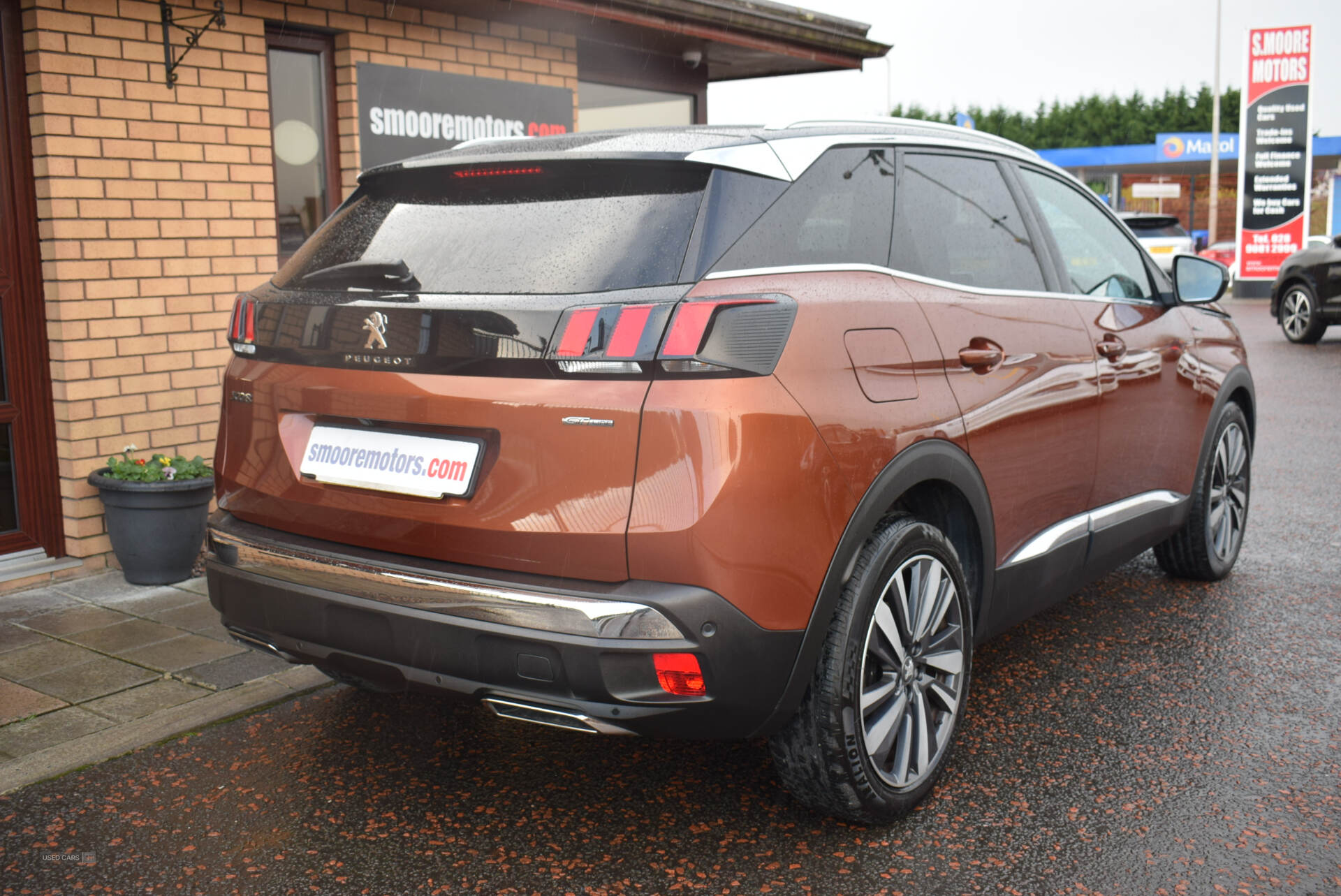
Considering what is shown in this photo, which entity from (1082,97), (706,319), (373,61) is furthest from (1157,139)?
(706,319)

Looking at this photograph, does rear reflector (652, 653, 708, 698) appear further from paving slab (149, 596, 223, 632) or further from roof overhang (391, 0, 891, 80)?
roof overhang (391, 0, 891, 80)

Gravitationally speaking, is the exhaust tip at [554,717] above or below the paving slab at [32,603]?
above

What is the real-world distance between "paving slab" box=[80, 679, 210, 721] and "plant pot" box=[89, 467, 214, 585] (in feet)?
4.52

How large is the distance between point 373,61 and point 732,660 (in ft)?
18.2

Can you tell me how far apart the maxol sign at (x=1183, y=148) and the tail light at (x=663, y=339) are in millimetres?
62521

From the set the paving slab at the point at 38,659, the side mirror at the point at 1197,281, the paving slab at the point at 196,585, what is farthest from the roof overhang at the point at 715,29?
the paving slab at the point at 38,659

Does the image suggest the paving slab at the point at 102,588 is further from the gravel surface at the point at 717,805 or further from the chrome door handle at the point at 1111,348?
the chrome door handle at the point at 1111,348

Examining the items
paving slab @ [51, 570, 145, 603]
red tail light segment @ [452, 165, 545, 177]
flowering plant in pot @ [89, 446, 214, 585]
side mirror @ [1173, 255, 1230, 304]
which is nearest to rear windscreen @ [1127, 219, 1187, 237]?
side mirror @ [1173, 255, 1230, 304]

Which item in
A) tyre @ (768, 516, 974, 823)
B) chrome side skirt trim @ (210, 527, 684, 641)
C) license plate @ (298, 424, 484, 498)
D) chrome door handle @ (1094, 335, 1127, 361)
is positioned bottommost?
tyre @ (768, 516, 974, 823)

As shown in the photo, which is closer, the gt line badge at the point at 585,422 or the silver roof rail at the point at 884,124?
the gt line badge at the point at 585,422

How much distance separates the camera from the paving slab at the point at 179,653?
4.48m

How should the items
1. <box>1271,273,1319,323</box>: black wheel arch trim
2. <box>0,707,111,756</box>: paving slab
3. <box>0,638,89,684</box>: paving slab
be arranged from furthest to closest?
<box>1271,273,1319,323</box>: black wheel arch trim < <box>0,638,89,684</box>: paving slab < <box>0,707,111,756</box>: paving slab

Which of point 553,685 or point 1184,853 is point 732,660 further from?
point 1184,853

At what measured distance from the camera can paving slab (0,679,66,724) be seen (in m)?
4.02
